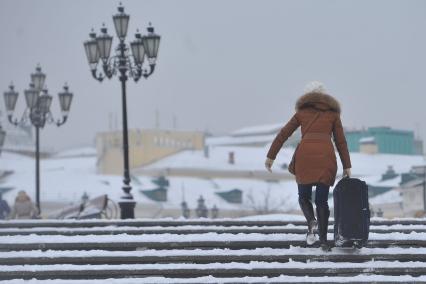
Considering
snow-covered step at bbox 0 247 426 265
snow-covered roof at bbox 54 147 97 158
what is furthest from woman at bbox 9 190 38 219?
snow-covered roof at bbox 54 147 97 158

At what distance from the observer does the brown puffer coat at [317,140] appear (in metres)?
11.6

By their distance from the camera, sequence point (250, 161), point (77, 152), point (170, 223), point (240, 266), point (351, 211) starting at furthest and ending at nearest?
point (77, 152) → point (250, 161) → point (170, 223) → point (351, 211) → point (240, 266)

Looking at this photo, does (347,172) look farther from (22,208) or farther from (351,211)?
(22,208)

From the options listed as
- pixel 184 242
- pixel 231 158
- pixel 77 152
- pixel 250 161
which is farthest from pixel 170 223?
pixel 77 152

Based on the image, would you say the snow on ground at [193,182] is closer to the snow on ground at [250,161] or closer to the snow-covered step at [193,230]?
the snow on ground at [250,161]

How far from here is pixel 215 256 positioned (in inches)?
457

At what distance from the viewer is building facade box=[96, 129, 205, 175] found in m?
111

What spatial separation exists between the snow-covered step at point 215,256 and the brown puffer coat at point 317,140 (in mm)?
678

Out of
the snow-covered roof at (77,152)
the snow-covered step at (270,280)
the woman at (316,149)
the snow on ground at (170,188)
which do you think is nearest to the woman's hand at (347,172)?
the woman at (316,149)

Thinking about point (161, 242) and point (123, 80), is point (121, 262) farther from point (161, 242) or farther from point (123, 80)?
point (123, 80)

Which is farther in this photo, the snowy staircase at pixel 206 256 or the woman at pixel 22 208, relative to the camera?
the woman at pixel 22 208

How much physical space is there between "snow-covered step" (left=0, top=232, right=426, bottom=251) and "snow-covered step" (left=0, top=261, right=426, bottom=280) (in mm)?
696

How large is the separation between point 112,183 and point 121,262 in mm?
83063

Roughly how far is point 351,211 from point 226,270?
1291 mm
